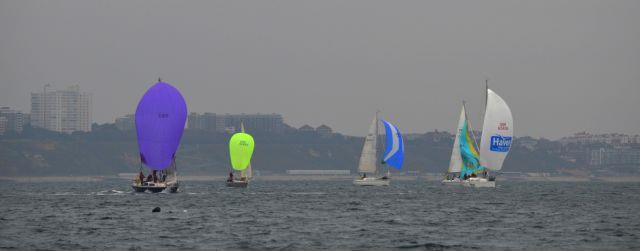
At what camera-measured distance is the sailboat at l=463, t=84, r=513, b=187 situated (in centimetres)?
10794

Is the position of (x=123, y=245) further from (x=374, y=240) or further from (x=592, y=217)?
(x=592, y=217)

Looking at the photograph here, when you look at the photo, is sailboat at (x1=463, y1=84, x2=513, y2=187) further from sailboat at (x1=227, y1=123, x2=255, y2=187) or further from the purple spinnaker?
the purple spinnaker

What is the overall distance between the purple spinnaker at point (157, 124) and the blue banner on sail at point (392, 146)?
142ft

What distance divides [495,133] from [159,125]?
133ft

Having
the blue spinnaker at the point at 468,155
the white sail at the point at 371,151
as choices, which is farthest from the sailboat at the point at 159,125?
the blue spinnaker at the point at 468,155

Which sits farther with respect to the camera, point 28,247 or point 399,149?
point 399,149

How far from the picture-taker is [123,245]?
139 feet

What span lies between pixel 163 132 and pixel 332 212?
62.0ft

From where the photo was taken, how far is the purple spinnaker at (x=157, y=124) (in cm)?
7769

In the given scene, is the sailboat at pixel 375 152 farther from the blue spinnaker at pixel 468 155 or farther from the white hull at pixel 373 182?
the blue spinnaker at pixel 468 155

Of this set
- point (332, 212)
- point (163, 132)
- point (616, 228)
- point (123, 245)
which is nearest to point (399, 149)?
point (163, 132)

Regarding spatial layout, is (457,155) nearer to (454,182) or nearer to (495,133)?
(454,182)

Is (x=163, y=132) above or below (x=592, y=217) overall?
above

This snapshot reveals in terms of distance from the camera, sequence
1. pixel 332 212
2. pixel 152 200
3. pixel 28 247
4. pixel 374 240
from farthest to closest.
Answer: pixel 152 200
pixel 332 212
pixel 374 240
pixel 28 247
